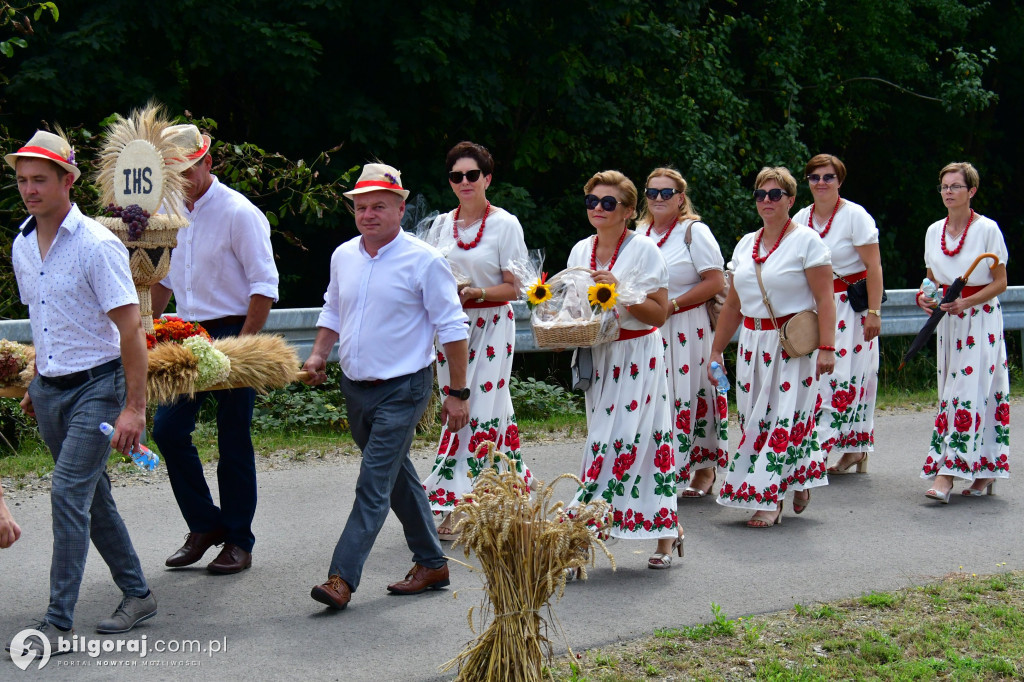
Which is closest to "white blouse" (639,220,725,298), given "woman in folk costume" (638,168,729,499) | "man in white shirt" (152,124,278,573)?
"woman in folk costume" (638,168,729,499)

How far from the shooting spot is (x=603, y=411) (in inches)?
251

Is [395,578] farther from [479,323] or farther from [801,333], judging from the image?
[801,333]

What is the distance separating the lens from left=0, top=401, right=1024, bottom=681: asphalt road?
4.87 m

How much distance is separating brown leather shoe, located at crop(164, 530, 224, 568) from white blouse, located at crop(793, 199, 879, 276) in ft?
15.1

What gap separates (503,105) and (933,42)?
7345 millimetres

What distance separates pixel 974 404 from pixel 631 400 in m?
3.04

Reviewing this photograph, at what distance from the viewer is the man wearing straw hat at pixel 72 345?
483 centimetres

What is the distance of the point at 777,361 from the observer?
7.29 m

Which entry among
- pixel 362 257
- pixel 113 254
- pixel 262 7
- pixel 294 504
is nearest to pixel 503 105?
pixel 262 7

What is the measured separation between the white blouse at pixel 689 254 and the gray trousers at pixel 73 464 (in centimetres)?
382

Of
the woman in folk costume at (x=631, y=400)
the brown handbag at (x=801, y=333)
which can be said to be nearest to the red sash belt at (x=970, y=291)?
the brown handbag at (x=801, y=333)

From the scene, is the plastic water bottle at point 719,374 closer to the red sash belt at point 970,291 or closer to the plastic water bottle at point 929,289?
the plastic water bottle at point 929,289

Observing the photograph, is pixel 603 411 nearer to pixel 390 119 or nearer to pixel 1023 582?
pixel 1023 582

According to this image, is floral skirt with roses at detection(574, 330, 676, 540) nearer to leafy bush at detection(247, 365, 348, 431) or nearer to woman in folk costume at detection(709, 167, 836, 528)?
woman in folk costume at detection(709, 167, 836, 528)
